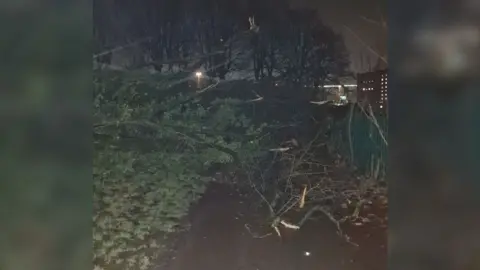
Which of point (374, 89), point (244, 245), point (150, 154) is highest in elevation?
point (374, 89)

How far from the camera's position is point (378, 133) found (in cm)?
120

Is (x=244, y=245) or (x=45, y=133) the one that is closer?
(x=45, y=133)

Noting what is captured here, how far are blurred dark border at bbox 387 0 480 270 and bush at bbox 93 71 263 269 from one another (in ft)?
1.14

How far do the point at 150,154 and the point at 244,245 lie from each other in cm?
30

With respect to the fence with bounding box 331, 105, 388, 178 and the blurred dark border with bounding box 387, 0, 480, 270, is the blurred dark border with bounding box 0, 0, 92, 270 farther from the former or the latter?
the blurred dark border with bounding box 387, 0, 480, 270

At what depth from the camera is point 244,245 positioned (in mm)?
1209

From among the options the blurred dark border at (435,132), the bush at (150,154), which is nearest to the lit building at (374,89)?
the blurred dark border at (435,132)

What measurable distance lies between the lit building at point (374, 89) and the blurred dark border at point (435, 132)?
0.02 metres

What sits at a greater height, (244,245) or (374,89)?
(374,89)

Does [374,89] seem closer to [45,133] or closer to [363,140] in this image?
[363,140]

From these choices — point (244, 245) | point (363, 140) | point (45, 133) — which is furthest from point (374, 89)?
point (45, 133)

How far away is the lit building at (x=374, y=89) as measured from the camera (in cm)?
119

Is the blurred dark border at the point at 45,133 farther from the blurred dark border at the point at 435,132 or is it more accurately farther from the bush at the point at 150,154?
the blurred dark border at the point at 435,132

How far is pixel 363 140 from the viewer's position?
3.95 ft
